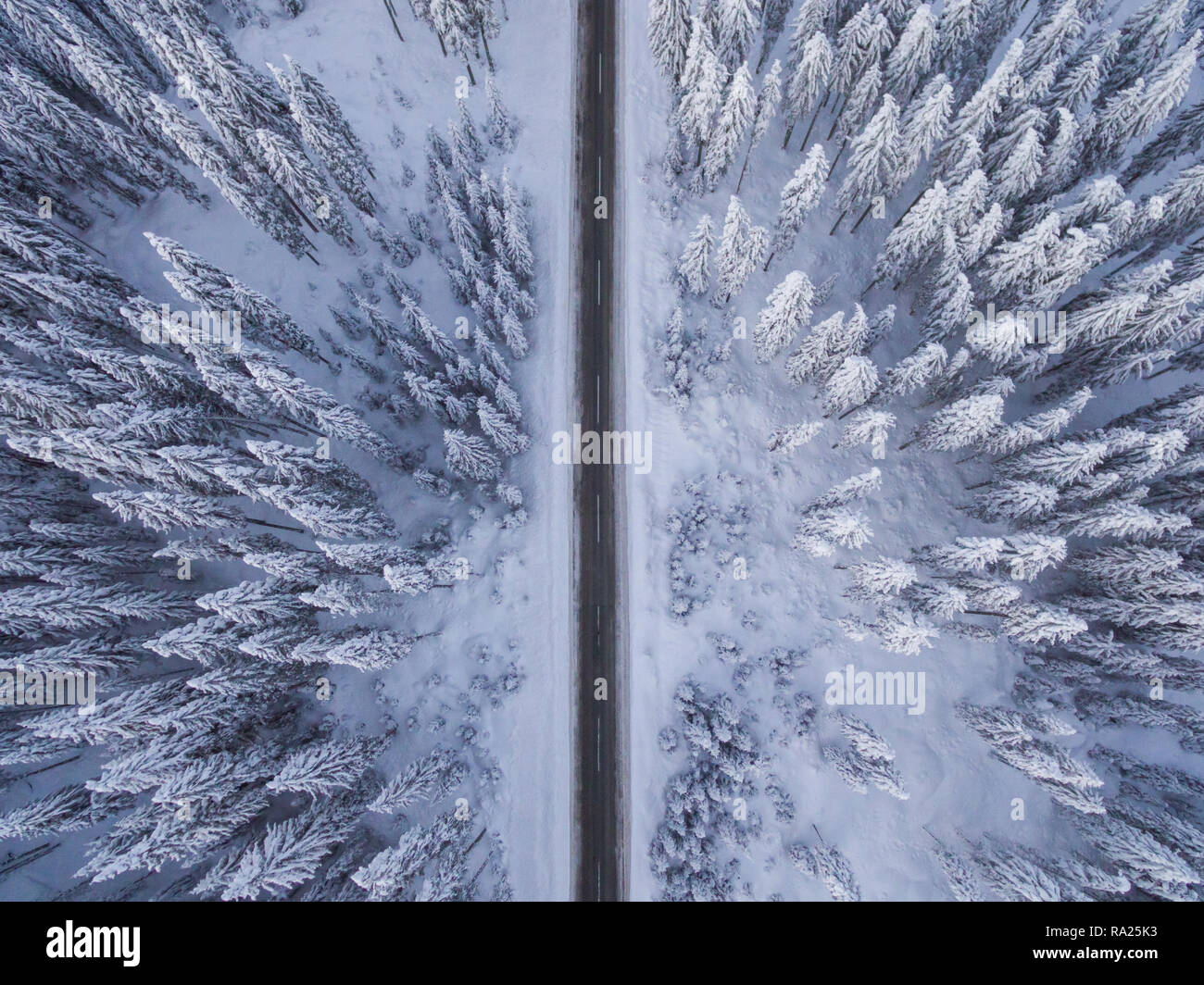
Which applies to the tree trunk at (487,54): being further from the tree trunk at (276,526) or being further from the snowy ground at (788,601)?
the tree trunk at (276,526)

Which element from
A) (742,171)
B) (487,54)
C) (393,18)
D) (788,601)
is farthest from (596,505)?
(393,18)

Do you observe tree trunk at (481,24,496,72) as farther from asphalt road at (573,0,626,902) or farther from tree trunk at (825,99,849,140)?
tree trunk at (825,99,849,140)

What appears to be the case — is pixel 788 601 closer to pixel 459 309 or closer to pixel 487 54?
pixel 459 309

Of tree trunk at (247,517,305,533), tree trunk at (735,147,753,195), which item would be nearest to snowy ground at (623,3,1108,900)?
tree trunk at (735,147,753,195)

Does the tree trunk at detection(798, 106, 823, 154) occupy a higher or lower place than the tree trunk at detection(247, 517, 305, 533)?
higher

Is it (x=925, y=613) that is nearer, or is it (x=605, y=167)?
(x=925, y=613)

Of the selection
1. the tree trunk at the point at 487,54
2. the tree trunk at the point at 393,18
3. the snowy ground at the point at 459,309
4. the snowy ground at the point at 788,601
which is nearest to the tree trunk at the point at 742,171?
the snowy ground at the point at 788,601
